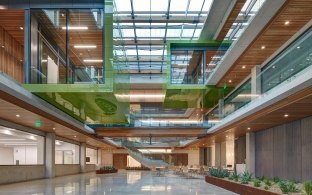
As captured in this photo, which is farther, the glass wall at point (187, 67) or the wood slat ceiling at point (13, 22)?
the glass wall at point (187, 67)

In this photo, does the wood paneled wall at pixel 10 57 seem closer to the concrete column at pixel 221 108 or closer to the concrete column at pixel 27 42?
the concrete column at pixel 27 42

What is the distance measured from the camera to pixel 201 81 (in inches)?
1249

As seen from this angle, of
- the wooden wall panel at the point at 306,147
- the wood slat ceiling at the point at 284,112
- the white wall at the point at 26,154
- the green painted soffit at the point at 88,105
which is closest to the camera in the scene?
the wood slat ceiling at the point at 284,112

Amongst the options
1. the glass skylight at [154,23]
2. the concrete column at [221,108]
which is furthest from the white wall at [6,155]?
the concrete column at [221,108]

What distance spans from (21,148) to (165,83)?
11.4 metres

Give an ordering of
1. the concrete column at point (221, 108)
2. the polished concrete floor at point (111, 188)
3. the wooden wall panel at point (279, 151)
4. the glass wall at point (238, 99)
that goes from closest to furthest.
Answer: the polished concrete floor at point (111, 188), the glass wall at point (238, 99), the wooden wall panel at point (279, 151), the concrete column at point (221, 108)

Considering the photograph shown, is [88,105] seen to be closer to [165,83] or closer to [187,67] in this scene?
[165,83]

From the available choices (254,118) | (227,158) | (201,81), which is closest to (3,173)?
(254,118)

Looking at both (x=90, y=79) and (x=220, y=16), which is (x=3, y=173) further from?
(x=220, y=16)

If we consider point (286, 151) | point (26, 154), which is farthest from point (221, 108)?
point (26, 154)

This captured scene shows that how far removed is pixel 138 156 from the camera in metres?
44.0

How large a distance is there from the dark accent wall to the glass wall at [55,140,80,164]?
698 inches

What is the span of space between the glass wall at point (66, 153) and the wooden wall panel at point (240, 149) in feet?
48.8

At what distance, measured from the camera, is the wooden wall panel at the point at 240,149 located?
33.0 metres
